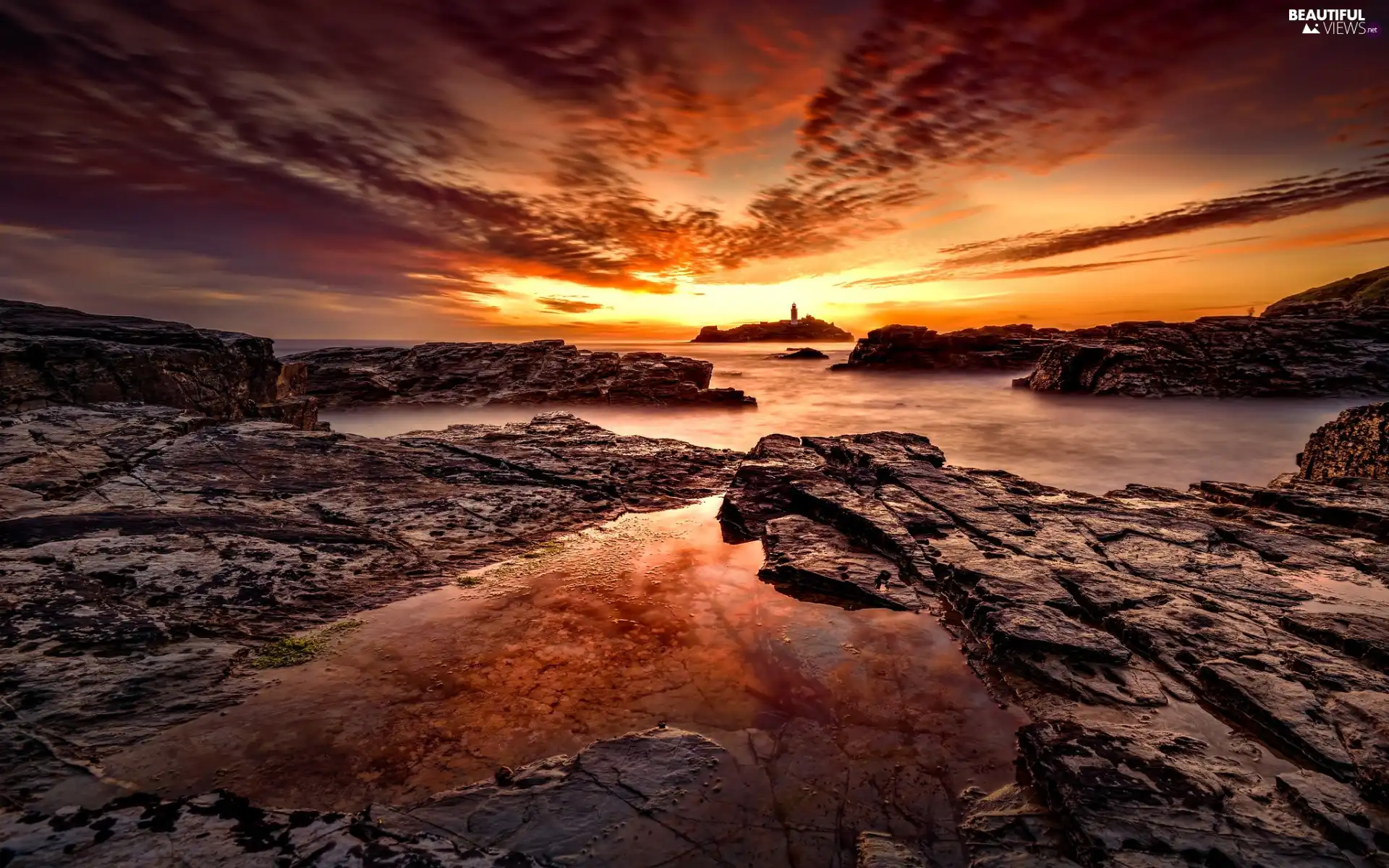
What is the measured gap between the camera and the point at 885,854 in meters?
2.97

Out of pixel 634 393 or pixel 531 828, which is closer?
pixel 531 828

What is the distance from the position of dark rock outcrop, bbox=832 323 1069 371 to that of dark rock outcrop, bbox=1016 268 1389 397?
13752 millimetres

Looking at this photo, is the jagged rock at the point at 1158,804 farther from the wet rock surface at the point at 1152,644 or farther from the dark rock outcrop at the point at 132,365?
the dark rock outcrop at the point at 132,365

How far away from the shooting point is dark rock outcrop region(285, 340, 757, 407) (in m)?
25.6

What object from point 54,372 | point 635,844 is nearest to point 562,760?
point 635,844

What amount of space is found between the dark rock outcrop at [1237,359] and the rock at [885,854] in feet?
112

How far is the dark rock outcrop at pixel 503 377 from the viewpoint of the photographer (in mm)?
25594

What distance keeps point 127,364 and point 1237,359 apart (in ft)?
152

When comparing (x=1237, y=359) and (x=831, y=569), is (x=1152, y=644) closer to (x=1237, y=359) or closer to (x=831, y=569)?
(x=831, y=569)

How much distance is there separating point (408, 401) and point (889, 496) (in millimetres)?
24282

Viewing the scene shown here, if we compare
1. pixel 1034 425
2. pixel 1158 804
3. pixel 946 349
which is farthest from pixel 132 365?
pixel 946 349

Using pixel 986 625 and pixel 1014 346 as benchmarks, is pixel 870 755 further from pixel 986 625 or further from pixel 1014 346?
pixel 1014 346

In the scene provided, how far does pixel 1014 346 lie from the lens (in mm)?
47562

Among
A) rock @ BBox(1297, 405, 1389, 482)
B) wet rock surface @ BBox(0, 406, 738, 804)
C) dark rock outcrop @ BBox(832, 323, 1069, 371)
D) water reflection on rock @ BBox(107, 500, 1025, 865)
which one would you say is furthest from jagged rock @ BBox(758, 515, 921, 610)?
dark rock outcrop @ BBox(832, 323, 1069, 371)
